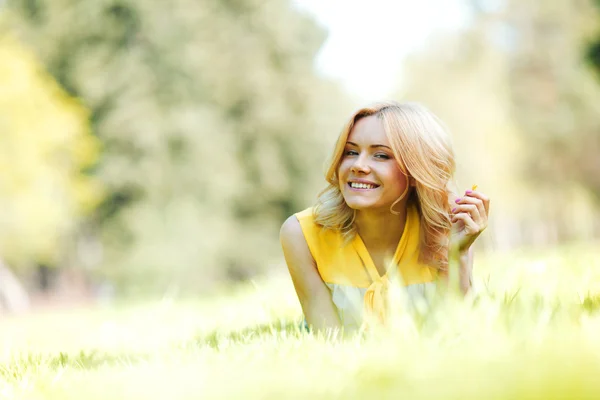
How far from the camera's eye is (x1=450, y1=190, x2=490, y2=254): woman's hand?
2.61m

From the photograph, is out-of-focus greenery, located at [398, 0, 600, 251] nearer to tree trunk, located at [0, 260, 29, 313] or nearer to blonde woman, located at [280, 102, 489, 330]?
tree trunk, located at [0, 260, 29, 313]

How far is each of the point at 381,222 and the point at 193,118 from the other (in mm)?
15326

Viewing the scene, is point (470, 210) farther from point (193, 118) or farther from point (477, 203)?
point (193, 118)

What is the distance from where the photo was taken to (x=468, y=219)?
2609mm

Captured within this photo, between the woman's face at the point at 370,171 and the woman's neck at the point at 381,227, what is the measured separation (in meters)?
0.15

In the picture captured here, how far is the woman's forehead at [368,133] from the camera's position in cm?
274

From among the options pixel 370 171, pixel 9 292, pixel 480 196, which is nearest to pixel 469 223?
pixel 480 196

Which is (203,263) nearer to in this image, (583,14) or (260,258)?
(260,258)

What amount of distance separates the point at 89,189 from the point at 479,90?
14.3 metres

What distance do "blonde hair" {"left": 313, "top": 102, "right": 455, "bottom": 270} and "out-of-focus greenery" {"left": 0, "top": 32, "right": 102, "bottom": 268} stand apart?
1601 centimetres

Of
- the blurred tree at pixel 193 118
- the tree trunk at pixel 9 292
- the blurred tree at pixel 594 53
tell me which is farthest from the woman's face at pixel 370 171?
the tree trunk at pixel 9 292

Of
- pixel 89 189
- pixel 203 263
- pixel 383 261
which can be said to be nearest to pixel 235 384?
pixel 383 261

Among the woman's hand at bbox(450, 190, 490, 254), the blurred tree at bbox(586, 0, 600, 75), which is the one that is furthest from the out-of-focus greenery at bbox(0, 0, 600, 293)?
the woman's hand at bbox(450, 190, 490, 254)

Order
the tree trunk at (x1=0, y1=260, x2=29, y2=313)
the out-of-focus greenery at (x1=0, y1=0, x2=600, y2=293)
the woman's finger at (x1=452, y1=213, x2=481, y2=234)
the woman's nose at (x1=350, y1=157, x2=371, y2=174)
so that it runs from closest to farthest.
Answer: the woman's finger at (x1=452, y1=213, x2=481, y2=234) < the woman's nose at (x1=350, y1=157, x2=371, y2=174) < the out-of-focus greenery at (x1=0, y1=0, x2=600, y2=293) < the tree trunk at (x1=0, y1=260, x2=29, y2=313)
